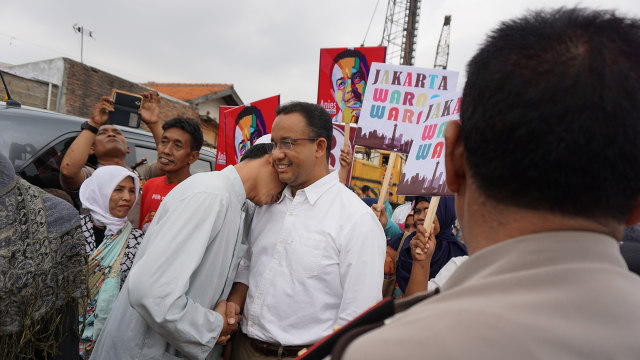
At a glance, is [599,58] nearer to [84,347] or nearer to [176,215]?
[176,215]

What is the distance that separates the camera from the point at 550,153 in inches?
23.1

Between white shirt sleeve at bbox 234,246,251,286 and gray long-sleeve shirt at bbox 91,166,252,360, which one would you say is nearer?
gray long-sleeve shirt at bbox 91,166,252,360

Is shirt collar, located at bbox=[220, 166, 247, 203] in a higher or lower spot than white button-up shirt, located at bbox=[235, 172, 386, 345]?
higher

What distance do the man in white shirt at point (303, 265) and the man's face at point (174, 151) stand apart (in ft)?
4.65

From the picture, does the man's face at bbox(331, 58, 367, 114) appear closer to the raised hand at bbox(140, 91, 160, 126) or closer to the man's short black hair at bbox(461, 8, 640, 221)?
Answer: the raised hand at bbox(140, 91, 160, 126)

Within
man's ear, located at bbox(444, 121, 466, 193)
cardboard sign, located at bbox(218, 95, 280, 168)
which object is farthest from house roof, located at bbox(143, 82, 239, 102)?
man's ear, located at bbox(444, 121, 466, 193)

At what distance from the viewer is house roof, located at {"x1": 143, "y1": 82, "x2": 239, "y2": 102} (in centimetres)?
1895

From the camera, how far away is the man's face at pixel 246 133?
4.44 m

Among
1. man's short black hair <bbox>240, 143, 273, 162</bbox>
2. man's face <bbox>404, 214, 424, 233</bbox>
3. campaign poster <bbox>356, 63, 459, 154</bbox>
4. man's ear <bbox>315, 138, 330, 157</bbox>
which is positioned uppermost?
campaign poster <bbox>356, 63, 459, 154</bbox>

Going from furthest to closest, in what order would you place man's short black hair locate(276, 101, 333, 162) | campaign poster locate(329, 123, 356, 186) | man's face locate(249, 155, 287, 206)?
1. campaign poster locate(329, 123, 356, 186)
2. man's short black hair locate(276, 101, 333, 162)
3. man's face locate(249, 155, 287, 206)

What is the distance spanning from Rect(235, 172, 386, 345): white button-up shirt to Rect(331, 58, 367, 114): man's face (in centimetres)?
206

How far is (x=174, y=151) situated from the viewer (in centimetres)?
328

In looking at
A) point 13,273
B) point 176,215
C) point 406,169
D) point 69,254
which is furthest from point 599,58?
point 69,254

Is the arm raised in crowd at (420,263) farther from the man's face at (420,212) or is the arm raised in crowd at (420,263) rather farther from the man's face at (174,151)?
the man's face at (174,151)
